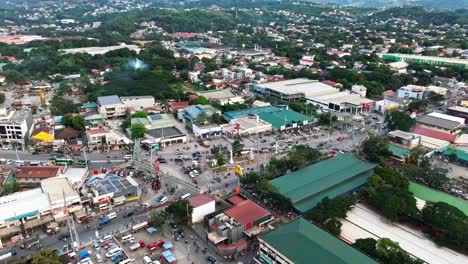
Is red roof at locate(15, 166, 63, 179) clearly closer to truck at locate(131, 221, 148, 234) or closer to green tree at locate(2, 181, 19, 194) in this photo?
green tree at locate(2, 181, 19, 194)

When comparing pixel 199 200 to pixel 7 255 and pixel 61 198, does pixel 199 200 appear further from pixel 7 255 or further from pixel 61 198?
pixel 7 255

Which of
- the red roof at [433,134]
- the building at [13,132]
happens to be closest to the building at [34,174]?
the building at [13,132]

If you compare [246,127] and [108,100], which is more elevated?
[108,100]

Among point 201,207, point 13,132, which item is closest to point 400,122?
point 201,207

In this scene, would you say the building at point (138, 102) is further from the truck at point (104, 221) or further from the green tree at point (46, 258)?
the green tree at point (46, 258)

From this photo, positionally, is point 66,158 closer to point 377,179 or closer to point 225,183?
point 225,183

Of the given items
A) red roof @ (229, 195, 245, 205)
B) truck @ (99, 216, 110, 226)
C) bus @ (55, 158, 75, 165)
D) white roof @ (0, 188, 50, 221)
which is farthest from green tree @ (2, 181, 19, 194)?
red roof @ (229, 195, 245, 205)
